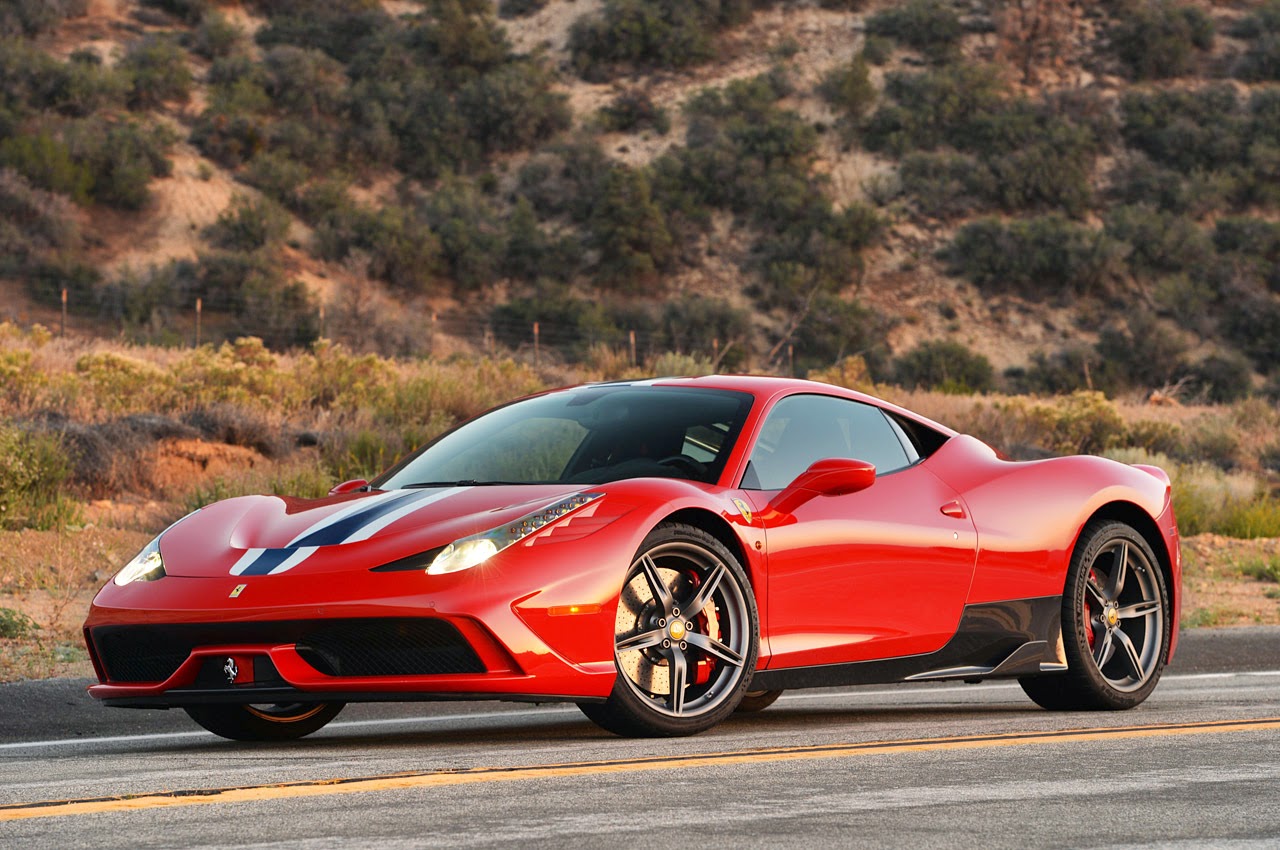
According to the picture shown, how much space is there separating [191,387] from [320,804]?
18853 millimetres

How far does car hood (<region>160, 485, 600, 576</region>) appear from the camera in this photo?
6227mm

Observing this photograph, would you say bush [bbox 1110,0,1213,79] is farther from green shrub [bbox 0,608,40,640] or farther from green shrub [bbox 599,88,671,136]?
green shrub [bbox 0,608,40,640]

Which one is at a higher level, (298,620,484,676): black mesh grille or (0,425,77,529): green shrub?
(298,620,484,676): black mesh grille

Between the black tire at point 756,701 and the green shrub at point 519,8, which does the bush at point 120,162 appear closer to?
the green shrub at point 519,8

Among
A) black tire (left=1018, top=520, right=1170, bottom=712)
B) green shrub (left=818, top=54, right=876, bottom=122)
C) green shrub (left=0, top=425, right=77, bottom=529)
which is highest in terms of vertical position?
black tire (left=1018, top=520, right=1170, bottom=712)

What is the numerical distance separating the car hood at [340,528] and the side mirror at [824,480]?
84 cm

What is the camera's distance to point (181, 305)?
46.3m

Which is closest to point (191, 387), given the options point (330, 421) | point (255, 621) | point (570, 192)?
point (330, 421)

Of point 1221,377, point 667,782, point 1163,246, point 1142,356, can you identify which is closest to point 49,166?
point 1142,356

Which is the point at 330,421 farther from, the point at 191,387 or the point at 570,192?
the point at 570,192

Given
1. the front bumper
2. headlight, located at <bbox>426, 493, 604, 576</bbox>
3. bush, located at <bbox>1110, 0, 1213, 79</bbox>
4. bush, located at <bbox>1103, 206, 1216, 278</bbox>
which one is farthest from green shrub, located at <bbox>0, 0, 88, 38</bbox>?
headlight, located at <bbox>426, 493, 604, 576</bbox>

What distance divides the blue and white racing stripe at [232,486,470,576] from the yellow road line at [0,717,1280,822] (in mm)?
1190

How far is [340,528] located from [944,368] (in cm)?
4127

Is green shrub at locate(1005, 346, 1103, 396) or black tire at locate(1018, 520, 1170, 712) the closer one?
black tire at locate(1018, 520, 1170, 712)
